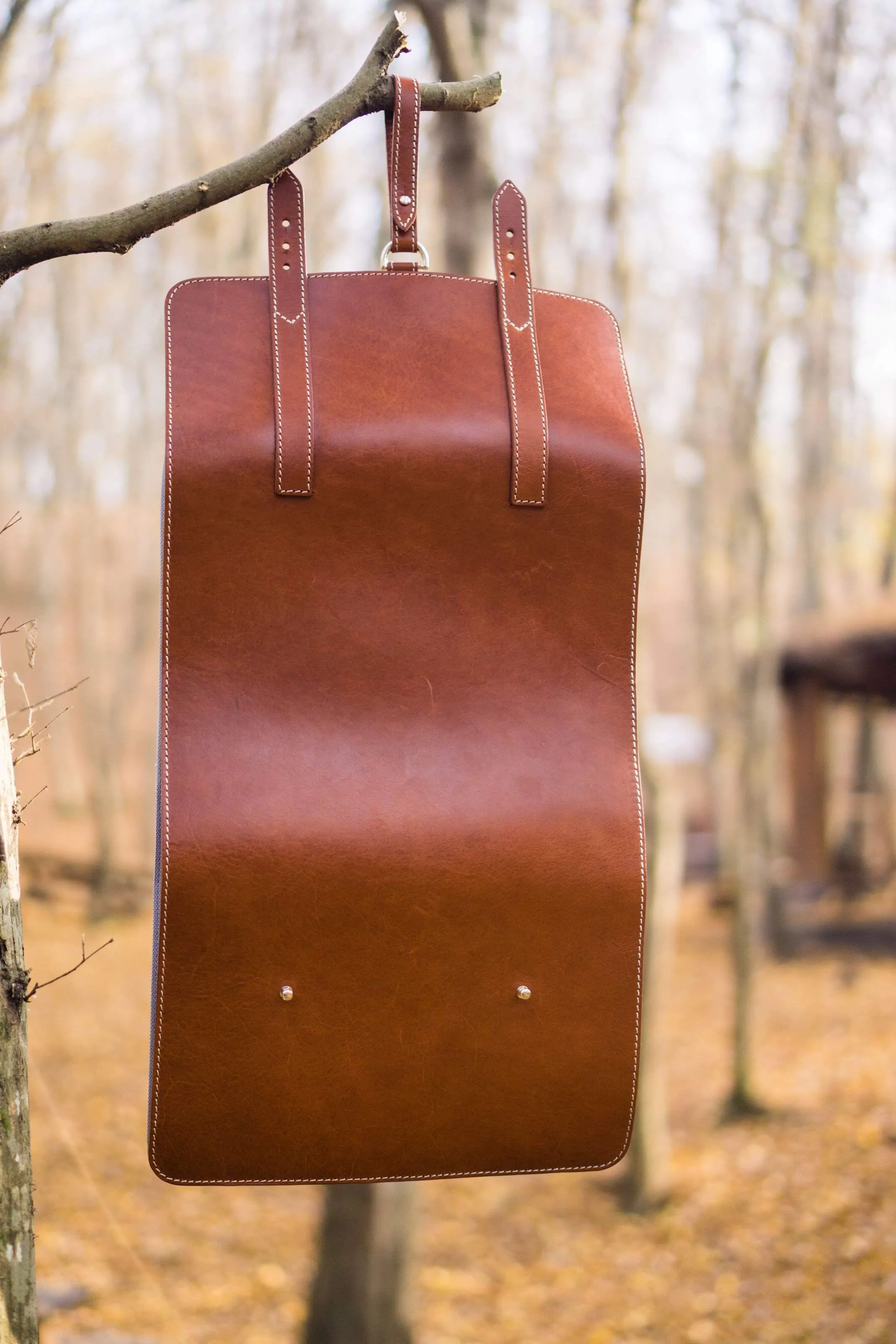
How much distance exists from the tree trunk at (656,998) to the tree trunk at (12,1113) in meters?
5.89

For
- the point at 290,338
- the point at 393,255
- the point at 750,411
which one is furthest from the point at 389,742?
the point at 750,411

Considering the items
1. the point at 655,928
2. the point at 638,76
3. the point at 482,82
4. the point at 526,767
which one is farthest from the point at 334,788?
the point at 638,76

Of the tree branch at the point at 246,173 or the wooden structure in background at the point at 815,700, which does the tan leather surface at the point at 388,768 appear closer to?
the tree branch at the point at 246,173

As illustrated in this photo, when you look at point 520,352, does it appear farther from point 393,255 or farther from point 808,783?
point 808,783

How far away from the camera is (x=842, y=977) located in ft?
39.2

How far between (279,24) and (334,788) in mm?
9711

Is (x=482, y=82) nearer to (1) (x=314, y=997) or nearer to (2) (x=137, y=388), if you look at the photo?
(1) (x=314, y=997)

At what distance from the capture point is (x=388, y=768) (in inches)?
52.7

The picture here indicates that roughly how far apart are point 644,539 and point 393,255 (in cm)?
1032

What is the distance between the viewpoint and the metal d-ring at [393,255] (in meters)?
1.46

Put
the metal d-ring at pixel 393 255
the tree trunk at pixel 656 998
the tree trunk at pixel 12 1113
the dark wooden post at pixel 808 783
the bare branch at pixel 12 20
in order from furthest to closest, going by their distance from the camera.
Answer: the dark wooden post at pixel 808 783
the tree trunk at pixel 656 998
the bare branch at pixel 12 20
the metal d-ring at pixel 393 255
the tree trunk at pixel 12 1113

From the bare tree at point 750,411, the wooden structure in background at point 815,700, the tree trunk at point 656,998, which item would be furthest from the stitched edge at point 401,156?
the wooden structure in background at point 815,700

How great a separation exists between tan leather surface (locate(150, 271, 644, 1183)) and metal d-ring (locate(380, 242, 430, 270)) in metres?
0.05

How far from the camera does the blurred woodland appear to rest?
6031mm
